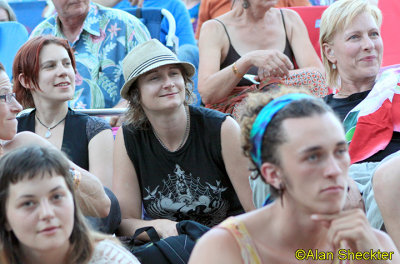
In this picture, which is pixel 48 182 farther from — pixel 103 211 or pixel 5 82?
pixel 5 82

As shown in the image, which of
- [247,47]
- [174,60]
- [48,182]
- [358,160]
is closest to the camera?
[48,182]

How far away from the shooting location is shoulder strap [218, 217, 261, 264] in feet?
5.89

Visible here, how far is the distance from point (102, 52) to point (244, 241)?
2810mm

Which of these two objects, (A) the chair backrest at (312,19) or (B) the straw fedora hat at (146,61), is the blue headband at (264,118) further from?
(A) the chair backrest at (312,19)

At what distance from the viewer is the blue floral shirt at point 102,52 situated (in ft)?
13.9

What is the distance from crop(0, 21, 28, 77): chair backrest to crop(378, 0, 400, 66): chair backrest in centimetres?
268

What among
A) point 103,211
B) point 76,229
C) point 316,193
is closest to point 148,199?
point 103,211

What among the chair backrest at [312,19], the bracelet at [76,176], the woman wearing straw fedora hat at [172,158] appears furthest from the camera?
the chair backrest at [312,19]

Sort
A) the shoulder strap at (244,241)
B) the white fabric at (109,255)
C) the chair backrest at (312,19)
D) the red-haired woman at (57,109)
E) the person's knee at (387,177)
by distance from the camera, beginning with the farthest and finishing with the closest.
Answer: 1. the chair backrest at (312,19)
2. the red-haired woman at (57,109)
3. the person's knee at (387,177)
4. the white fabric at (109,255)
5. the shoulder strap at (244,241)

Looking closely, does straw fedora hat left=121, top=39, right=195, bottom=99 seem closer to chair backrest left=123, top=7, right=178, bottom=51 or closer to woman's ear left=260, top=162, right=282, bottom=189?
woman's ear left=260, top=162, right=282, bottom=189

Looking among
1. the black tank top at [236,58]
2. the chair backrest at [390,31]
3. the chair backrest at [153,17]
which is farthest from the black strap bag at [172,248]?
the chair backrest at [153,17]

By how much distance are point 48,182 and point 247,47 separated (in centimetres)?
215

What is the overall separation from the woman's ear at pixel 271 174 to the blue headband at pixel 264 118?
32 millimetres

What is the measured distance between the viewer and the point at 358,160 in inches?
114
